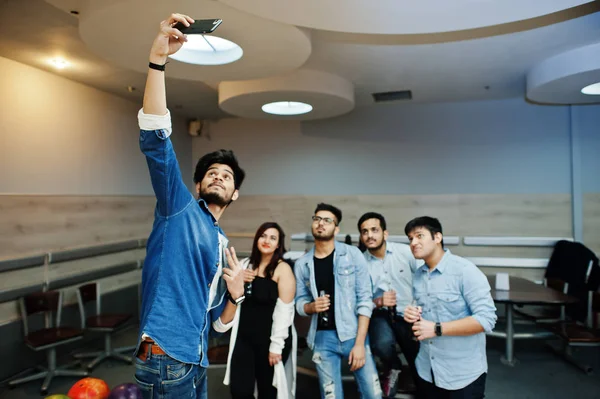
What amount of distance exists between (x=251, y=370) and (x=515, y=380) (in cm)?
278

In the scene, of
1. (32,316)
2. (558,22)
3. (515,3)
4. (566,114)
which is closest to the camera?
(515,3)

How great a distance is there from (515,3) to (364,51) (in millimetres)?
1463

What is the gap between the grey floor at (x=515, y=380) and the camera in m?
3.65

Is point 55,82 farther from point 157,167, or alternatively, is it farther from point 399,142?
point 399,142

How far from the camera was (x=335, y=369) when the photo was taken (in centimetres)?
282

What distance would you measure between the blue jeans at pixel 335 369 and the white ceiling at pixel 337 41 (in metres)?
2.27

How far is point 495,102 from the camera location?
613 centimetres

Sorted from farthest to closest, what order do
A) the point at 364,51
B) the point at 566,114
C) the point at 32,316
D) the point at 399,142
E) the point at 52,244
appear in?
1. the point at 399,142
2. the point at 566,114
3. the point at 52,244
4. the point at 32,316
5. the point at 364,51

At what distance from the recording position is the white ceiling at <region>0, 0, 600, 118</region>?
2.77 meters

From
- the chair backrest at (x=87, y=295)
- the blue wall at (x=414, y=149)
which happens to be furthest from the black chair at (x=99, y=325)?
the blue wall at (x=414, y=149)

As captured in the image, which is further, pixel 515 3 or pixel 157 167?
pixel 515 3

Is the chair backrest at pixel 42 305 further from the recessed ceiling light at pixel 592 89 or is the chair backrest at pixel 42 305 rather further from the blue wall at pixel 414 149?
the recessed ceiling light at pixel 592 89

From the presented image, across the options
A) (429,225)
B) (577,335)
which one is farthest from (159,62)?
(577,335)

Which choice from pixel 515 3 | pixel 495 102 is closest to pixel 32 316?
pixel 515 3
